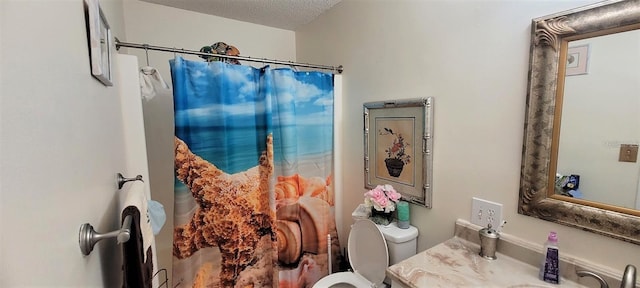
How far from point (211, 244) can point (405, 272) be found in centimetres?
121

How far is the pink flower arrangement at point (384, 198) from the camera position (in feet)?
5.20

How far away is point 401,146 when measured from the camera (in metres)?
1.64

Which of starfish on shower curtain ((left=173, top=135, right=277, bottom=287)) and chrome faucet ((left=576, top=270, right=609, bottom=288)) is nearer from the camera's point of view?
chrome faucet ((left=576, top=270, right=609, bottom=288))

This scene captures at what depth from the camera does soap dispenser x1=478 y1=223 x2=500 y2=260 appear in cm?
117

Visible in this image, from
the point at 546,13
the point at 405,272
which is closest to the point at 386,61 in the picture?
the point at 546,13

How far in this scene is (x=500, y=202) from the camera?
3.96 ft

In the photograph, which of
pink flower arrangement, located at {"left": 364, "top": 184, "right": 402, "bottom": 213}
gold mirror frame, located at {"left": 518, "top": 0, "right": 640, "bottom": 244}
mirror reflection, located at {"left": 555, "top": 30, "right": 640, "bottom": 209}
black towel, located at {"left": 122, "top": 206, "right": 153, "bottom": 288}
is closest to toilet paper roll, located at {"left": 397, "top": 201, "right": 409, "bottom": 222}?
pink flower arrangement, located at {"left": 364, "top": 184, "right": 402, "bottom": 213}

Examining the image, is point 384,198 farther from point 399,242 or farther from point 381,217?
point 399,242

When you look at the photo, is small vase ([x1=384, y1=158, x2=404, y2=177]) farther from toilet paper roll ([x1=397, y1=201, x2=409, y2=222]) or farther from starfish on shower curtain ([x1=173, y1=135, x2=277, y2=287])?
starfish on shower curtain ([x1=173, y1=135, x2=277, y2=287])

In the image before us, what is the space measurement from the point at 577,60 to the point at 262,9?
197 cm

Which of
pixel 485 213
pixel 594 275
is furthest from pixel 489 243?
pixel 594 275

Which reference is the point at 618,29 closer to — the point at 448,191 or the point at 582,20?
the point at 582,20

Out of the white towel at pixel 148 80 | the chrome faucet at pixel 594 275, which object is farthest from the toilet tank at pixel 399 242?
the white towel at pixel 148 80

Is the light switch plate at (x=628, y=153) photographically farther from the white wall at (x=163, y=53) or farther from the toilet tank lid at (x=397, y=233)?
the white wall at (x=163, y=53)
